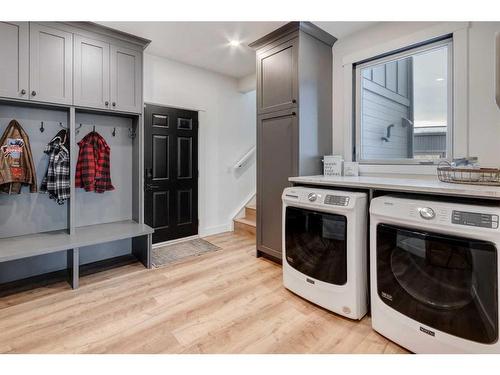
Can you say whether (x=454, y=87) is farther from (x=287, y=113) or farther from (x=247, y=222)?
(x=247, y=222)

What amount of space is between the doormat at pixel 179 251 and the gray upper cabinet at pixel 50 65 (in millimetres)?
1846

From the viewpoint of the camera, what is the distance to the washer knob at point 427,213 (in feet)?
4.71

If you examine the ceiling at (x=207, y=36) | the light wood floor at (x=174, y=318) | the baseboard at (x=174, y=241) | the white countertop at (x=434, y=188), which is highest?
the ceiling at (x=207, y=36)

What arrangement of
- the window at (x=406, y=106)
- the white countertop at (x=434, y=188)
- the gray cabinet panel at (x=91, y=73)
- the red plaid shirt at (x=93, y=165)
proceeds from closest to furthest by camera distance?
the white countertop at (x=434, y=188)
the window at (x=406, y=106)
the gray cabinet panel at (x=91, y=73)
the red plaid shirt at (x=93, y=165)

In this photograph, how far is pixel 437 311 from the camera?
4.69 feet

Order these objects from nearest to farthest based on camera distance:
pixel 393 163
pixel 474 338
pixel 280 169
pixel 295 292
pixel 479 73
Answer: pixel 474 338
pixel 479 73
pixel 295 292
pixel 393 163
pixel 280 169

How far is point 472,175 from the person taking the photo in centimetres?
170

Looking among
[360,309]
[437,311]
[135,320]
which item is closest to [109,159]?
[135,320]

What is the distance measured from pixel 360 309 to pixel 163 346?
1332 mm

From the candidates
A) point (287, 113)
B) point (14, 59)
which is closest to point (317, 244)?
point (287, 113)

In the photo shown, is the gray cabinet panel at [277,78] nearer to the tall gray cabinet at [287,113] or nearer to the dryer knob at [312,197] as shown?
the tall gray cabinet at [287,113]

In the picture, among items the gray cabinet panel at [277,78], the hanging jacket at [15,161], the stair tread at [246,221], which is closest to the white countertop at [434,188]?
the gray cabinet panel at [277,78]

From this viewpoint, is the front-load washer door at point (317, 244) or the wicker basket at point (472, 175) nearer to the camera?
the wicker basket at point (472, 175)

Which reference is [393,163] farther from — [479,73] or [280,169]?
[280,169]
